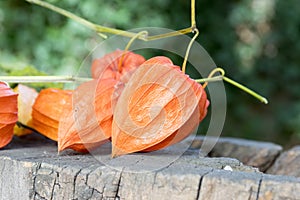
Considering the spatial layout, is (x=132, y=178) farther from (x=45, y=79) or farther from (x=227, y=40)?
(x=227, y=40)

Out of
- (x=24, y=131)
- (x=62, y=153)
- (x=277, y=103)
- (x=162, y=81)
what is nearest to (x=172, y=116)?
(x=162, y=81)

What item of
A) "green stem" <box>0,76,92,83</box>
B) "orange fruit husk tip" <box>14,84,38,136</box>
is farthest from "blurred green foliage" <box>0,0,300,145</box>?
"green stem" <box>0,76,92,83</box>

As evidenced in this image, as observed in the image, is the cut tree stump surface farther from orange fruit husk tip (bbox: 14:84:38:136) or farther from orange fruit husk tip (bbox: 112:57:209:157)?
orange fruit husk tip (bbox: 14:84:38:136)

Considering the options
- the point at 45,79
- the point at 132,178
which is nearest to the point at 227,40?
the point at 45,79

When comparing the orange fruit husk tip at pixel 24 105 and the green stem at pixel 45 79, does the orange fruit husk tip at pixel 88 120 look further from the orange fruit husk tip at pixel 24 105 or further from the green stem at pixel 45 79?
the orange fruit husk tip at pixel 24 105

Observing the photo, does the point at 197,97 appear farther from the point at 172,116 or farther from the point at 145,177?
the point at 145,177

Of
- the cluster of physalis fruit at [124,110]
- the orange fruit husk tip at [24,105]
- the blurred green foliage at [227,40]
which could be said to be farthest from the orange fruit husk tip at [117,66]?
the blurred green foliage at [227,40]
